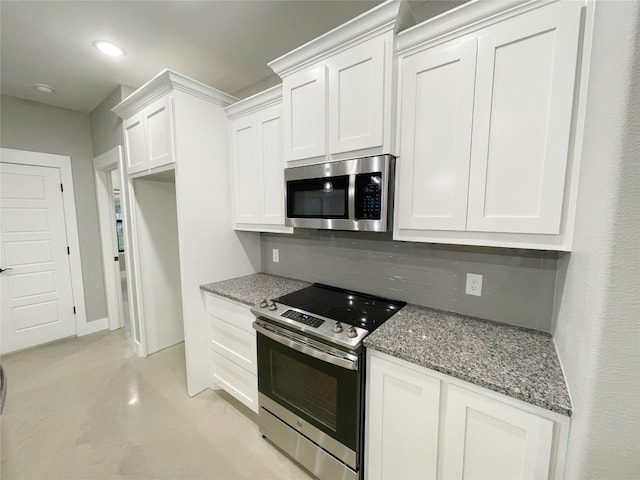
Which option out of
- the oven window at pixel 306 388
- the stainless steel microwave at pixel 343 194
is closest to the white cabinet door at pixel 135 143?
the stainless steel microwave at pixel 343 194

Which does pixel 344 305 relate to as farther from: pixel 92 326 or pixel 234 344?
pixel 92 326

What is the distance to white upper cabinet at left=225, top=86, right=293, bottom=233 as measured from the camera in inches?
75.3

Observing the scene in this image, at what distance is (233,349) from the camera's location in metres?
2.00

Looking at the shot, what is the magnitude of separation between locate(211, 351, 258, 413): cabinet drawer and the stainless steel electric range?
0.50ft

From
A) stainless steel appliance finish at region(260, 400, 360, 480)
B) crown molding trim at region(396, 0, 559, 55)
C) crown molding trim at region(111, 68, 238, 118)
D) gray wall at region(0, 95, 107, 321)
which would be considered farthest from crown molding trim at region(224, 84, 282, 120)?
gray wall at region(0, 95, 107, 321)

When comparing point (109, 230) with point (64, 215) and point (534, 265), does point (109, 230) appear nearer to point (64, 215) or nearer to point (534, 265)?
point (64, 215)

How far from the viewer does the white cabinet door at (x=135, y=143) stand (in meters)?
2.25

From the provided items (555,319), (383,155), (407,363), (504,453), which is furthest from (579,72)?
(504,453)

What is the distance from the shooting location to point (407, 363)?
1.13 meters

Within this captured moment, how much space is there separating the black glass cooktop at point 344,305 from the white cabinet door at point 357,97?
3.14 feet

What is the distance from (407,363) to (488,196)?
2.69 ft

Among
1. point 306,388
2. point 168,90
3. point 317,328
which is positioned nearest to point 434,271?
point 317,328

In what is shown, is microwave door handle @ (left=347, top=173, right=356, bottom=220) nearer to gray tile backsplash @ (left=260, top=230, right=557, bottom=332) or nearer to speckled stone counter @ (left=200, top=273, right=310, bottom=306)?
gray tile backsplash @ (left=260, top=230, right=557, bottom=332)

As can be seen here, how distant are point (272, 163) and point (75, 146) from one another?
2872 millimetres
